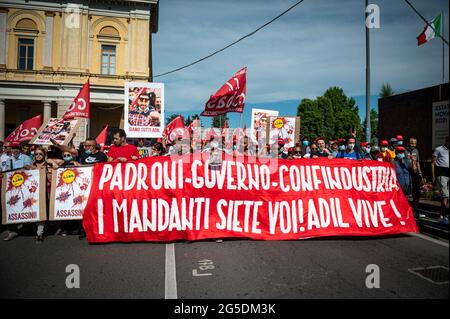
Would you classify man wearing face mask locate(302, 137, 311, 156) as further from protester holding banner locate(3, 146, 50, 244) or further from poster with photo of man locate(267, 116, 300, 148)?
protester holding banner locate(3, 146, 50, 244)

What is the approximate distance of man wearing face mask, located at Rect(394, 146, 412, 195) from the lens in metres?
7.97

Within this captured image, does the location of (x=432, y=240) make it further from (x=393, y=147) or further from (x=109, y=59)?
(x=109, y=59)

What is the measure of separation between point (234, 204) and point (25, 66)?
2487cm

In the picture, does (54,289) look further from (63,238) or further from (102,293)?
(63,238)

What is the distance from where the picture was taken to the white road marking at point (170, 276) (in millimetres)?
3623

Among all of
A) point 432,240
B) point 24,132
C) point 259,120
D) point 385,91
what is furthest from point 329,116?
point 432,240

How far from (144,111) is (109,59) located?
16.9 meters

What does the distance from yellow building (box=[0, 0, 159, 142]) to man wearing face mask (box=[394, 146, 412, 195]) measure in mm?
21196

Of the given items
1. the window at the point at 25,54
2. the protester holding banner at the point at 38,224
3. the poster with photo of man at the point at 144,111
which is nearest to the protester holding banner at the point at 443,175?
the protester holding banner at the point at 38,224

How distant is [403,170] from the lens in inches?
320

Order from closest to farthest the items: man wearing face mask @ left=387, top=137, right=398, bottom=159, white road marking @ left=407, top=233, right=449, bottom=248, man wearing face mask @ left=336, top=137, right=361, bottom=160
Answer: white road marking @ left=407, top=233, right=449, bottom=248
man wearing face mask @ left=336, top=137, right=361, bottom=160
man wearing face mask @ left=387, top=137, right=398, bottom=159

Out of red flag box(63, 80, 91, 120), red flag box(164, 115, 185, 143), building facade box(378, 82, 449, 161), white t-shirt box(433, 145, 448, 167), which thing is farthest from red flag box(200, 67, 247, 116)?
building facade box(378, 82, 449, 161)

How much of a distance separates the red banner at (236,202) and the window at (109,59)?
72.7 feet

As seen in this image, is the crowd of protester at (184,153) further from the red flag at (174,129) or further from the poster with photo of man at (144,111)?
the red flag at (174,129)
